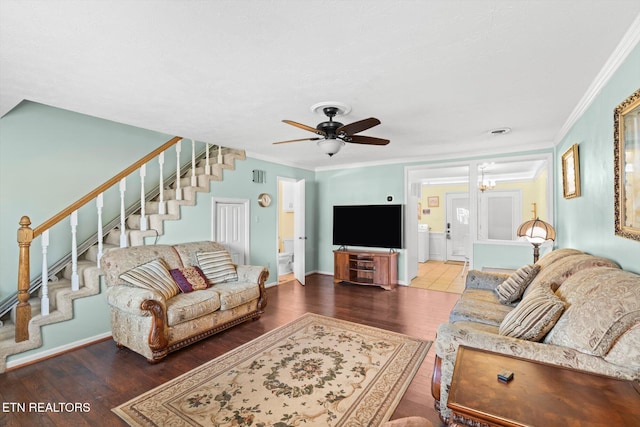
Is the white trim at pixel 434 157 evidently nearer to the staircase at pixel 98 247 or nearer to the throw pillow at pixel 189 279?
the staircase at pixel 98 247

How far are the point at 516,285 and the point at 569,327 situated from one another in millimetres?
1292

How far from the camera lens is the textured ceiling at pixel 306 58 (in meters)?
1.56

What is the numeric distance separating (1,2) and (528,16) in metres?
2.71

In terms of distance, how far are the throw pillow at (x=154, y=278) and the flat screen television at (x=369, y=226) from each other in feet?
11.6

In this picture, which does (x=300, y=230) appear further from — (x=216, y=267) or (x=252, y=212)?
(x=216, y=267)

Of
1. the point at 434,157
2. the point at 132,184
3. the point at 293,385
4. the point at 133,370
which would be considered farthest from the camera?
the point at 434,157

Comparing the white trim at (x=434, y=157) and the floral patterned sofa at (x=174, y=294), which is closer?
the floral patterned sofa at (x=174, y=294)

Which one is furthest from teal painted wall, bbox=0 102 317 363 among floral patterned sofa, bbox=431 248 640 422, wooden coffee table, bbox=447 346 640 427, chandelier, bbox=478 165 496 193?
chandelier, bbox=478 165 496 193

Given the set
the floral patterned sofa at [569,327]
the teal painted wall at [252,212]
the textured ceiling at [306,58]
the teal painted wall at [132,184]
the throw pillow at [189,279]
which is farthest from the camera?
the teal painted wall at [252,212]

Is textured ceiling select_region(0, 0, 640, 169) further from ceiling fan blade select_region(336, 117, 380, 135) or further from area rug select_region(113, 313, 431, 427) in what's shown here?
area rug select_region(113, 313, 431, 427)

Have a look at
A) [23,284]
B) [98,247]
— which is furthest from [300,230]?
[23,284]

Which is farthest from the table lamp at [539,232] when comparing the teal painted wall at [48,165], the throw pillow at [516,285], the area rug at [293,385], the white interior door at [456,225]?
the teal painted wall at [48,165]

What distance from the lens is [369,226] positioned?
19.2 ft

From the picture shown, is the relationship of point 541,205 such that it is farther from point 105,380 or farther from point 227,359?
point 105,380
